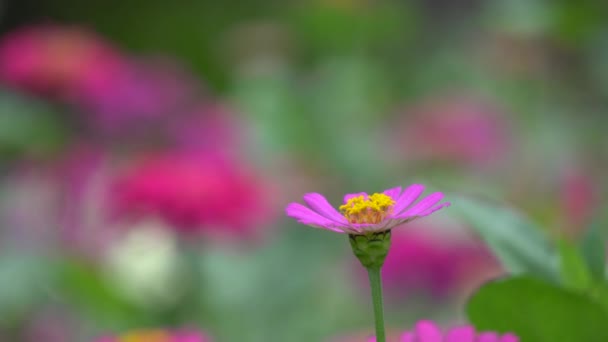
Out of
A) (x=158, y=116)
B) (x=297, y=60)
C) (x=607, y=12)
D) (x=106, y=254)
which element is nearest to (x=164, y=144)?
(x=158, y=116)

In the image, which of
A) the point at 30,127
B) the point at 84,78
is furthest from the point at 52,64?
the point at 30,127

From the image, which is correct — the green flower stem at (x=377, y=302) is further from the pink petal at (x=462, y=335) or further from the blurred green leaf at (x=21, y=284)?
the blurred green leaf at (x=21, y=284)

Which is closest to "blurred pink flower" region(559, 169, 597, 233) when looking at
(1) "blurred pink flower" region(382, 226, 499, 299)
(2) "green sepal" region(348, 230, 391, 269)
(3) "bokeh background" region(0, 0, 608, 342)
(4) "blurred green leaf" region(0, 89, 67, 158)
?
(3) "bokeh background" region(0, 0, 608, 342)

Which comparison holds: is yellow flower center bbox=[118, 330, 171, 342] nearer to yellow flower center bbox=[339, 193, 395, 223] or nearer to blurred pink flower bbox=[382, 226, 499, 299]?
yellow flower center bbox=[339, 193, 395, 223]

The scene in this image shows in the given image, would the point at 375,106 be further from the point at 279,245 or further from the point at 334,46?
the point at 279,245

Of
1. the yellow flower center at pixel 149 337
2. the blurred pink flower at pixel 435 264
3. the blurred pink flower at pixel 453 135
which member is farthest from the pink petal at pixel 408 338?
the blurred pink flower at pixel 453 135

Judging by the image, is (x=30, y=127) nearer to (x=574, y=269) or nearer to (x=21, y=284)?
(x=21, y=284)

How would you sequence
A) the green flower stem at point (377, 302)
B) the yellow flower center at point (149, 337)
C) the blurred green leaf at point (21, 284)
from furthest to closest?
the blurred green leaf at point (21, 284) < the yellow flower center at point (149, 337) < the green flower stem at point (377, 302)
